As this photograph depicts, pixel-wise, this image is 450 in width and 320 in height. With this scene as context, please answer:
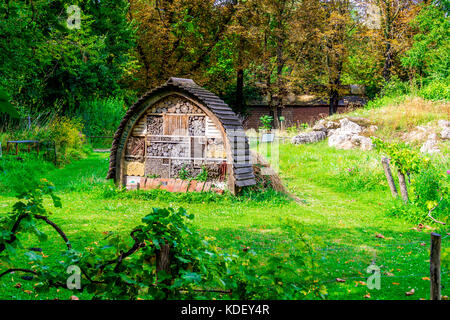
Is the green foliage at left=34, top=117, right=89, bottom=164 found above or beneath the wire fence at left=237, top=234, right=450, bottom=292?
above

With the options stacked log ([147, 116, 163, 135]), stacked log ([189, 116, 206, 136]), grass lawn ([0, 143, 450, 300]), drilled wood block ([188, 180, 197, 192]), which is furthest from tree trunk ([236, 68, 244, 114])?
drilled wood block ([188, 180, 197, 192])

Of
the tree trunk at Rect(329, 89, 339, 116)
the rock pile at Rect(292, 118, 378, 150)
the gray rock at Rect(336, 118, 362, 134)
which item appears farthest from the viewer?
the tree trunk at Rect(329, 89, 339, 116)

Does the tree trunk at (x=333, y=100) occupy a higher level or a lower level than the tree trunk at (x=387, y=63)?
lower

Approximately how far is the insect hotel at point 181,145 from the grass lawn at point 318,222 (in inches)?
31.4

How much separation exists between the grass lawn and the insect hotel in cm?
80

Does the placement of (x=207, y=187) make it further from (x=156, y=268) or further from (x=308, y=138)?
(x=308, y=138)

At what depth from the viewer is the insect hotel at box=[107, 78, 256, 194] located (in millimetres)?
10453

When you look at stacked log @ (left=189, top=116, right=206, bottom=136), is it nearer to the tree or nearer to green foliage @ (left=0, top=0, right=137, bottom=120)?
green foliage @ (left=0, top=0, right=137, bottom=120)

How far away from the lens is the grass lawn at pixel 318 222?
5.12 meters

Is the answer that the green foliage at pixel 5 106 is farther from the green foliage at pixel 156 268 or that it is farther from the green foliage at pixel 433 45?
the green foliage at pixel 433 45

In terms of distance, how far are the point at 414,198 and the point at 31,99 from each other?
742 inches

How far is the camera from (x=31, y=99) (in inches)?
837

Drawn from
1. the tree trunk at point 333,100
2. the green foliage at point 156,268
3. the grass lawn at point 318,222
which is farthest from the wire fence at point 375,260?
the tree trunk at point 333,100

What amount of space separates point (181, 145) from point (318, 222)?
13.9ft
